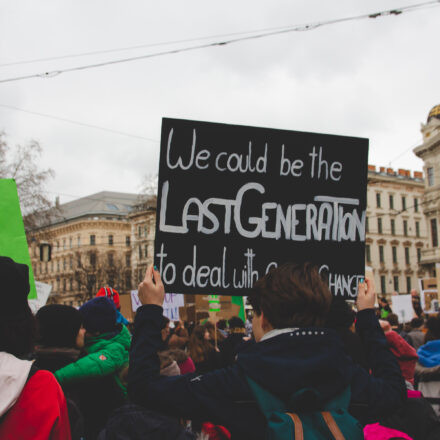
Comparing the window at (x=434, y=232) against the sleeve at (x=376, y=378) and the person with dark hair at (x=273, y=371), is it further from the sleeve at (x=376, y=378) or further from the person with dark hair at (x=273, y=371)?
the person with dark hair at (x=273, y=371)

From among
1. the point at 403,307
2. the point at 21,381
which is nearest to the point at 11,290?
the point at 21,381

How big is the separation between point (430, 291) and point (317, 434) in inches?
608

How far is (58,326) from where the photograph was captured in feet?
10.2

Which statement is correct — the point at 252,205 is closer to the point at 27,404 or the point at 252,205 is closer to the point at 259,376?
the point at 259,376

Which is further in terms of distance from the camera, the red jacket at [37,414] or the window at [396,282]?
the window at [396,282]

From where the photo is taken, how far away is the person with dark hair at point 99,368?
3.25 metres

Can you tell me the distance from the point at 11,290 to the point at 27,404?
15.7 inches

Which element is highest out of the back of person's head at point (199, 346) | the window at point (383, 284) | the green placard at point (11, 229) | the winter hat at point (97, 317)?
the window at point (383, 284)

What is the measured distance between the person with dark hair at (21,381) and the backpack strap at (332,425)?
880 mm

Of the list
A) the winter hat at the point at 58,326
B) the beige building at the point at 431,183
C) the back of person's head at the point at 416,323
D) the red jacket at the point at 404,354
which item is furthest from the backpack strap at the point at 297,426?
the beige building at the point at 431,183

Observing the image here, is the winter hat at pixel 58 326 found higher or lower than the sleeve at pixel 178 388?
higher

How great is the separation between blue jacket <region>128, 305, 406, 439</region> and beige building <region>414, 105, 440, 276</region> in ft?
160

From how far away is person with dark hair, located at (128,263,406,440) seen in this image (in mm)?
1695

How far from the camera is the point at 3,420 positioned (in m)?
1.73
